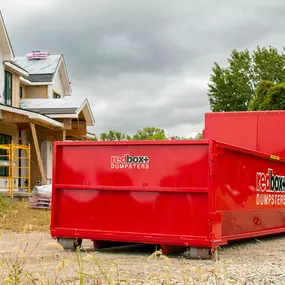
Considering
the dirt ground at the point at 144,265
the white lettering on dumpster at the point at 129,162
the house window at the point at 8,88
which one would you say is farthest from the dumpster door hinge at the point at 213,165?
the house window at the point at 8,88

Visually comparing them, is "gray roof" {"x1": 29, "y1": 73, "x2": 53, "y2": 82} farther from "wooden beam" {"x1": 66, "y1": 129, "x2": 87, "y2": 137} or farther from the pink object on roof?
"wooden beam" {"x1": 66, "y1": 129, "x2": 87, "y2": 137}

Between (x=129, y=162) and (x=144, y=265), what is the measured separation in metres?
1.88

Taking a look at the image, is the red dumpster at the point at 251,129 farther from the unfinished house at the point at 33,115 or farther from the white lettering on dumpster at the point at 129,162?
the unfinished house at the point at 33,115

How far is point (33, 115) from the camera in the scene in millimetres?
23094

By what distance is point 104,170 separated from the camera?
28.5ft

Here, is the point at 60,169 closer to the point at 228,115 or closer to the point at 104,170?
the point at 104,170

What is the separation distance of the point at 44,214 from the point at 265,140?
7.12m

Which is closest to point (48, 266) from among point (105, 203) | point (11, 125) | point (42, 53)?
point (105, 203)

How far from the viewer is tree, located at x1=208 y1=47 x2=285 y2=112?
48875 millimetres

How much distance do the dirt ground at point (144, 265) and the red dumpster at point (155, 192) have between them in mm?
353

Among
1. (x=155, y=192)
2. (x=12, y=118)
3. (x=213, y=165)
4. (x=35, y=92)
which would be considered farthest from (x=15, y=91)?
(x=213, y=165)

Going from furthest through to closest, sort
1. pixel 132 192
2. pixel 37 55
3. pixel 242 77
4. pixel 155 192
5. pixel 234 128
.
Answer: pixel 242 77
pixel 37 55
pixel 234 128
pixel 132 192
pixel 155 192

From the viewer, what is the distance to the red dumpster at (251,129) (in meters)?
11.6

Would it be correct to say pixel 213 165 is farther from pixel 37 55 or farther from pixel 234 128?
pixel 37 55
